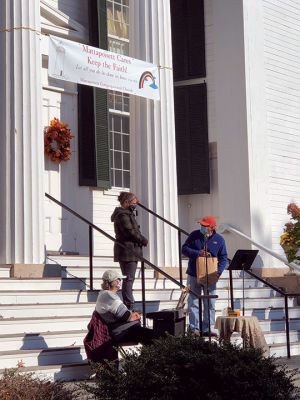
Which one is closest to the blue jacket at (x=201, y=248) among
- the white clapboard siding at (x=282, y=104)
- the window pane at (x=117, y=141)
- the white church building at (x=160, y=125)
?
the white church building at (x=160, y=125)

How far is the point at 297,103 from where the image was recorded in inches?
763

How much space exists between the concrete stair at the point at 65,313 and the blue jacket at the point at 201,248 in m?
0.69

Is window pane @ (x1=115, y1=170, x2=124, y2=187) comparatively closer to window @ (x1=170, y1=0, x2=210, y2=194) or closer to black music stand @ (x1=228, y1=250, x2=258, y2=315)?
window @ (x1=170, y1=0, x2=210, y2=194)

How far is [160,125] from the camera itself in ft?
52.4

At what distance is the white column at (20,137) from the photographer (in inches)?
525

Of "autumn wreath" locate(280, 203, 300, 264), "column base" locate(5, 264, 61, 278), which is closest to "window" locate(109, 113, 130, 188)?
"autumn wreath" locate(280, 203, 300, 264)

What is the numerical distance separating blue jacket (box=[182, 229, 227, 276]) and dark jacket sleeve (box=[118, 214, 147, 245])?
Answer: 0.88 metres

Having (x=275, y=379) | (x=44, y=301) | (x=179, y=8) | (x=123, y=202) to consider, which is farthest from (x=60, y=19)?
(x=275, y=379)

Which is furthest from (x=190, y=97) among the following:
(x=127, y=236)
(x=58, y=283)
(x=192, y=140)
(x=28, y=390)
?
(x=28, y=390)

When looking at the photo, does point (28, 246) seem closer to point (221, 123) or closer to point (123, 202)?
point (123, 202)

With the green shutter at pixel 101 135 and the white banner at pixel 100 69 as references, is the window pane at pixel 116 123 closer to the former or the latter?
the green shutter at pixel 101 135

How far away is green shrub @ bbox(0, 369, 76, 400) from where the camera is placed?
25.2 ft

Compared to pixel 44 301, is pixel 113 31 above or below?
above

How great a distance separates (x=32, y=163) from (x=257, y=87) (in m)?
6.11
